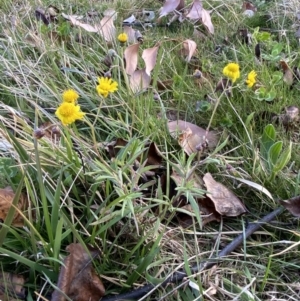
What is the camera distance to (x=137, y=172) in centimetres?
103

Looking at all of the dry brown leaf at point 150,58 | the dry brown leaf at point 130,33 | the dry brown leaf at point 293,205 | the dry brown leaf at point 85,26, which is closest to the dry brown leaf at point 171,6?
the dry brown leaf at point 130,33

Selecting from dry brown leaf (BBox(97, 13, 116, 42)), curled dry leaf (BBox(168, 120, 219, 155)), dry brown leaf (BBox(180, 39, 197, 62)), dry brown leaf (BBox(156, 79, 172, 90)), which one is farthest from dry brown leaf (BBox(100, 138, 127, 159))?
dry brown leaf (BBox(97, 13, 116, 42))

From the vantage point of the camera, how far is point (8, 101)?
4.93 feet

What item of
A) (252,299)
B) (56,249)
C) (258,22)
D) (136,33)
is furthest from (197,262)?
(258,22)

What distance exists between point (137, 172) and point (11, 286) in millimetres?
→ 333

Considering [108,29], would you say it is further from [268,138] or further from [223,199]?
[223,199]

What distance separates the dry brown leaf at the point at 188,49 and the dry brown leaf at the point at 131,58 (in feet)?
0.61

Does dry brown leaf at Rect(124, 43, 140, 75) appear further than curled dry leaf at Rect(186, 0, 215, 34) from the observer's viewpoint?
No

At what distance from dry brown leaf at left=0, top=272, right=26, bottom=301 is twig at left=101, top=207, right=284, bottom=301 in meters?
0.16

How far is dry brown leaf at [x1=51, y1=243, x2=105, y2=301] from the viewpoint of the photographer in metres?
0.91

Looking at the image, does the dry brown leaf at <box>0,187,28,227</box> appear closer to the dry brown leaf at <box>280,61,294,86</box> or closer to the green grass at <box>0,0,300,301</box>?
the green grass at <box>0,0,300,301</box>

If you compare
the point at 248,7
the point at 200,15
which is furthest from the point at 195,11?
the point at 248,7

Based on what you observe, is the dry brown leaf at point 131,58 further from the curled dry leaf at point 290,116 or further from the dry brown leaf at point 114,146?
the curled dry leaf at point 290,116

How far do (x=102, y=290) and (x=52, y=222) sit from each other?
162mm
